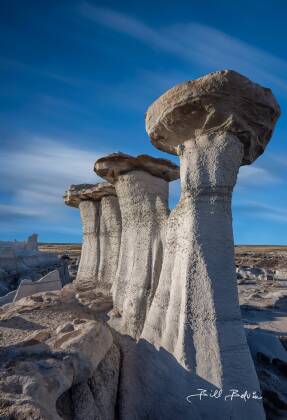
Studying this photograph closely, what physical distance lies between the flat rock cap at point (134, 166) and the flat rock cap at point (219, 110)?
160cm

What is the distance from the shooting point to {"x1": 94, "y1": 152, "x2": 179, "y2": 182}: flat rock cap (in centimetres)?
604

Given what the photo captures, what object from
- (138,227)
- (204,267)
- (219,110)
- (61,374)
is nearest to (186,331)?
(204,267)

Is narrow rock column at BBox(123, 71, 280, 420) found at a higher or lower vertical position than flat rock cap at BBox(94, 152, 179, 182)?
lower

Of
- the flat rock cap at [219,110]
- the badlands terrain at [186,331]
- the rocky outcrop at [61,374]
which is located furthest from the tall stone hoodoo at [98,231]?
the flat rock cap at [219,110]

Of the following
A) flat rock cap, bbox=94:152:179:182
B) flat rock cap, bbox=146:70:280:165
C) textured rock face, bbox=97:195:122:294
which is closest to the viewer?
flat rock cap, bbox=146:70:280:165

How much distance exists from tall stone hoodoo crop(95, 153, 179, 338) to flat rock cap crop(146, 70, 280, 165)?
162 centimetres

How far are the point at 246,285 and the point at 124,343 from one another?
45.7 ft

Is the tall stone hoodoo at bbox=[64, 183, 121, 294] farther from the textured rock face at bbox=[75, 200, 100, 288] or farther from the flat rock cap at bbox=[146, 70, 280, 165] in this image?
the flat rock cap at bbox=[146, 70, 280, 165]

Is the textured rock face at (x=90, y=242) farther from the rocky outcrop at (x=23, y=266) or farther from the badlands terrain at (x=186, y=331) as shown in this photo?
the rocky outcrop at (x=23, y=266)

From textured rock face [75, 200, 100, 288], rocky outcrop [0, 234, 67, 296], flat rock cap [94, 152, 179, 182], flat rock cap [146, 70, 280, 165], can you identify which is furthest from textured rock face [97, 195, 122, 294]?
rocky outcrop [0, 234, 67, 296]

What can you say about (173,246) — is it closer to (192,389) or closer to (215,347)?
(215,347)

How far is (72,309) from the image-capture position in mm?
5973

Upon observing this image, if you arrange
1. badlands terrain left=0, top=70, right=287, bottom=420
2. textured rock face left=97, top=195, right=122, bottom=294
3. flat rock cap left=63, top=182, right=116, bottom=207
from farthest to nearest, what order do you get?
flat rock cap left=63, top=182, right=116, bottom=207 < textured rock face left=97, top=195, right=122, bottom=294 < badlands terrain left=0, top=70, right=287, bottom=420

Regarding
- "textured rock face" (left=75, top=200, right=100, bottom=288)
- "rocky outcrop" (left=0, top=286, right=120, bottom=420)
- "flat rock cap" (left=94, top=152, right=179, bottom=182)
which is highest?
"flat rock cap" (left=94, top=152, right=179, bottom=182)
